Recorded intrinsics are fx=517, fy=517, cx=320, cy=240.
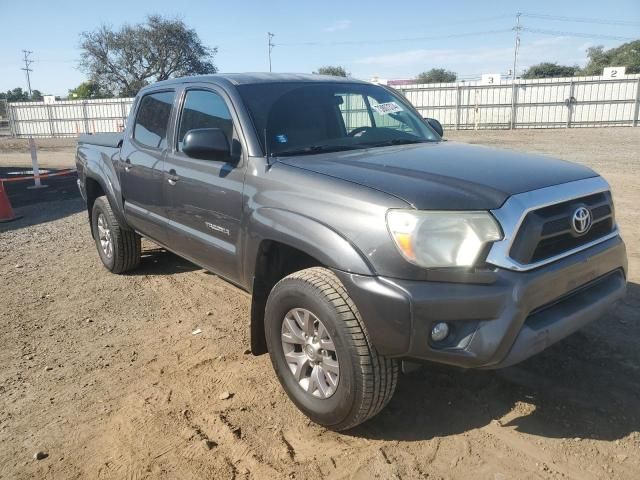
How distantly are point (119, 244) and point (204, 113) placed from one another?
2.22 m

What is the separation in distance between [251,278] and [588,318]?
1.92 meters

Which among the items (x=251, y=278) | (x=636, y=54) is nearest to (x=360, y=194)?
(x=251, y=278)

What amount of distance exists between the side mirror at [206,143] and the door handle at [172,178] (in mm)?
744

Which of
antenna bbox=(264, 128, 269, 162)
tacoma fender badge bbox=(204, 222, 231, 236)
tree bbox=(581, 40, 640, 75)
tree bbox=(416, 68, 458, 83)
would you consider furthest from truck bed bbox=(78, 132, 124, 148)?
tree bbox=(416, 68, 458, 83)

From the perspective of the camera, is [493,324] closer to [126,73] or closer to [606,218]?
[606,218]

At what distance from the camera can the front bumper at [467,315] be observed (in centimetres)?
231

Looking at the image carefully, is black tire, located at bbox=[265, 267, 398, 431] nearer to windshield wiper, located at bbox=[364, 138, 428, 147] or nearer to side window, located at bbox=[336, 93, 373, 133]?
windshield wiper, located at bbox=[364, 138, 428, 147]

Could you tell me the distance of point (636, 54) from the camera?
5847 centimetres

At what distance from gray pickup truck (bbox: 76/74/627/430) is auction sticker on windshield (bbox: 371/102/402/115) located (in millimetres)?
26

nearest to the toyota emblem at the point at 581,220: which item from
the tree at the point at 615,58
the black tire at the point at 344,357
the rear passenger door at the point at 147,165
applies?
the black tire at the point at 344,357

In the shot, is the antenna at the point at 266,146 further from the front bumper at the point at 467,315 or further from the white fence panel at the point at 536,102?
the white fence panel at the point at 536,102

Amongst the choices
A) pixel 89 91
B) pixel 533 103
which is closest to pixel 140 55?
pixel 89 91

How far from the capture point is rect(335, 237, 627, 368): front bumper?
2.31 meters

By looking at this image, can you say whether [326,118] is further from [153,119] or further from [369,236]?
[153,119]
